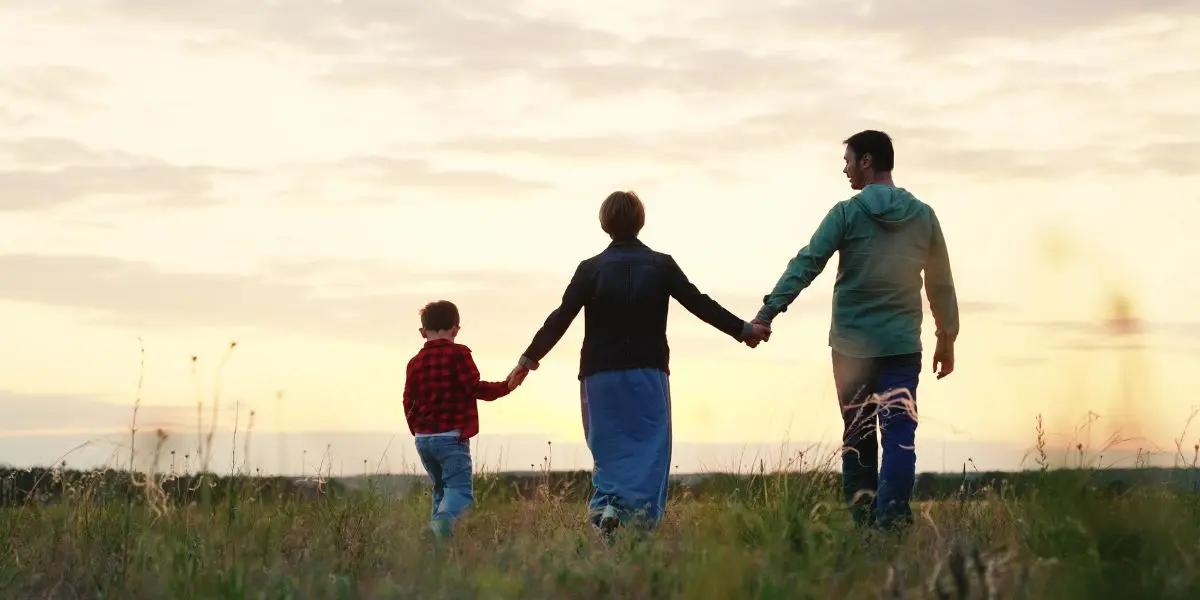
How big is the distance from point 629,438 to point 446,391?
4.87 ft

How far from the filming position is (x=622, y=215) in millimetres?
8609

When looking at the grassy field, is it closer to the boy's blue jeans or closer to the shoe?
the shoe

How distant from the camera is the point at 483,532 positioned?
28.0 feet

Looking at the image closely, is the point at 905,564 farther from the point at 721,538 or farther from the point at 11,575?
the point at 11,575

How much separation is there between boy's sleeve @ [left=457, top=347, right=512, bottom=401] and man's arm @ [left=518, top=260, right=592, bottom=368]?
0.37 m

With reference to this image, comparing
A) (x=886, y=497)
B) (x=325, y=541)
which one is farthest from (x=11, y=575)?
(x=886, y=497)

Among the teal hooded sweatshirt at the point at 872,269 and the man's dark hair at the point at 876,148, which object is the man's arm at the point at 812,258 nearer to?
the teal hooded sweatshirt at the point at 872,269

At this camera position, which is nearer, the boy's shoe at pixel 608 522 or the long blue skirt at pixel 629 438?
the boy's shoe at pixel 608 522

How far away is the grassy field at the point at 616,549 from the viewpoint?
5273mm

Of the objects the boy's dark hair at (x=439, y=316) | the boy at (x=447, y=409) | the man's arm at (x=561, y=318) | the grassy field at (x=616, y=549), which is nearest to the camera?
the grassy field at (x=616, y=549)

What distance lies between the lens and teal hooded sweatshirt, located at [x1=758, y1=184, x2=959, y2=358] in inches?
322

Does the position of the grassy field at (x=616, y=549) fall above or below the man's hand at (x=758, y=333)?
below

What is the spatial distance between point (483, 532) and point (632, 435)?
1141mm

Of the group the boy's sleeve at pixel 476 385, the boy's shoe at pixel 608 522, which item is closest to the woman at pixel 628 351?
the boy's shoe at pixel 608 522
